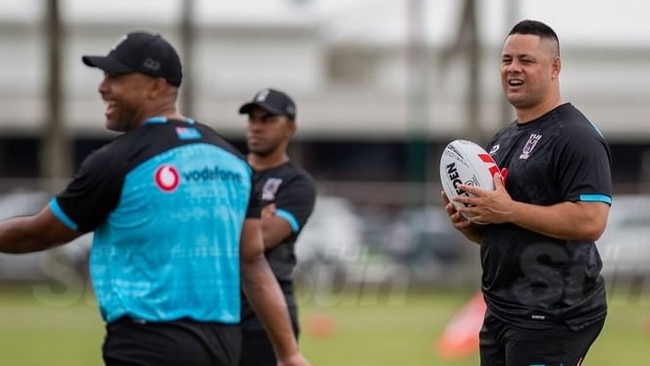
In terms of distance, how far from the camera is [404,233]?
91.7 feet

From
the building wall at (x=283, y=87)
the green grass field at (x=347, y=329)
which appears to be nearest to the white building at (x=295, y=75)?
the building wall at (x=283, y=87)

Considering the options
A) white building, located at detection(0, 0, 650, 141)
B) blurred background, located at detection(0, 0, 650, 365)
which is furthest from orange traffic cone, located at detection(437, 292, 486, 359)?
white building, located at detection(0, 0, 650, 141)

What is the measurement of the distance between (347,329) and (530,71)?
41.4 feet

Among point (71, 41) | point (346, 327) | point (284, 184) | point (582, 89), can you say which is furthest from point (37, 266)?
point (582, 89)

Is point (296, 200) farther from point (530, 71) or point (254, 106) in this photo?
point (530, 71)

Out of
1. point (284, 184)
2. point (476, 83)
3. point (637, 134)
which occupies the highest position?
point (284, 184)

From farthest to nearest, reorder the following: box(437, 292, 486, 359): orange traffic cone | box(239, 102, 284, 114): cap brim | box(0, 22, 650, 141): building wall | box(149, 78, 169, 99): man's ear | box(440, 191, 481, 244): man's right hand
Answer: box(0, 22, 650, 141): building wall
box(437, 292, 486, 359): orange traffic cone
box(239, 102, 284, 114): cap brim
box(440, 191, 481, 244): man's right hand
box(149, 78, 169, 99): man's ear

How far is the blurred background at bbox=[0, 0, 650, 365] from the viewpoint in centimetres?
2208

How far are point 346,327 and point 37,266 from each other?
7.81 metres

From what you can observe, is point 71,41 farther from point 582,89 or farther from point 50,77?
point 50,77

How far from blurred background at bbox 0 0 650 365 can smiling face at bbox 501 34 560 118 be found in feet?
25.9

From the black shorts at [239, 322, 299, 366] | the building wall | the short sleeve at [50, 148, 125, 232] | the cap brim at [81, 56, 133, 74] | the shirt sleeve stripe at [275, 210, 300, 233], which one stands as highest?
the cap brim at [81, 56, 133, 74]

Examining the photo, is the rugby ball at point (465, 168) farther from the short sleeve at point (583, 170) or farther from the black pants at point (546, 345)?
the black pants at point (546, 345)

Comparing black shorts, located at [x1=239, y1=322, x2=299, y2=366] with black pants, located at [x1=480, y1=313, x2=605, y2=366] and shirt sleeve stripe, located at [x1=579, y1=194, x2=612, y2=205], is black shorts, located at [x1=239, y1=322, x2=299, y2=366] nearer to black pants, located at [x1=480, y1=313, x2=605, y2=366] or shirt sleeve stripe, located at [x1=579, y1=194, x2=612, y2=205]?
black pants, located at [x1=480, y1=313, x2=605, y2=366]
